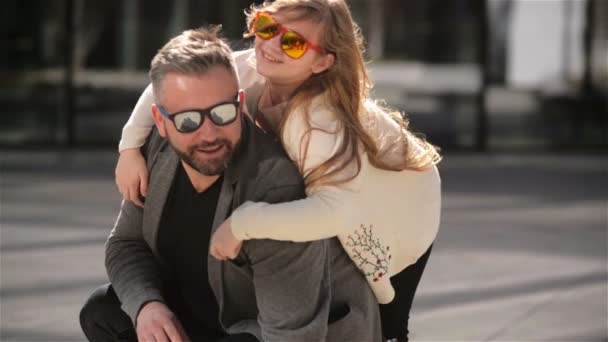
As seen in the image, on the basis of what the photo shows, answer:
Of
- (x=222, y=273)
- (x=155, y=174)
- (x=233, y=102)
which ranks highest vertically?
(x=233, y=102)

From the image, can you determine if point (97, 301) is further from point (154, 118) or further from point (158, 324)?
point (154, 118)

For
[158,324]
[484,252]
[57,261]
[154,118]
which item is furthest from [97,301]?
[484,252]

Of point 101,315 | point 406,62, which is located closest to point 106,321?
point 101,315

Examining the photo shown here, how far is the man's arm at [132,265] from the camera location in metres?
3.17

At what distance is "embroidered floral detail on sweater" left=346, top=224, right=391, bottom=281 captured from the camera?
3031 millimetres

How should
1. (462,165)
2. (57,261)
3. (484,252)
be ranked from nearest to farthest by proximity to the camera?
1. (57,261)
2. (484,252)
3. (462,165)

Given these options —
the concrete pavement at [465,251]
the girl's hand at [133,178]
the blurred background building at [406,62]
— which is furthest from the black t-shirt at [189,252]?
the blurred background building at [406,62]

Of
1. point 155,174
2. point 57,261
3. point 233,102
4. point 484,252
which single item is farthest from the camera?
point 484,252

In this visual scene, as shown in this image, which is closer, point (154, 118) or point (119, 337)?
point (154, 118)

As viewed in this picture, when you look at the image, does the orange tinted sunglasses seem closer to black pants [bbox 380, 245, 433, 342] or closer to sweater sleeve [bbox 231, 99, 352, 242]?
sweater sleeve [bbox 231, 99, 352, 242]

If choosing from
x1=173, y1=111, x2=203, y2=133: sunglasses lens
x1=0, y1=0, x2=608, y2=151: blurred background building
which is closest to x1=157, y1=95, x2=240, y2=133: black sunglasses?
x1=173, y1=111, x2=203, y2=133: sunglasses lens

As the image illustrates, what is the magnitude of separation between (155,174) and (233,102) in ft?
1.28

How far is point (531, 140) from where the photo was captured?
12.4m

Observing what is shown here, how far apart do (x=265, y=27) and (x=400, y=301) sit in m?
0.81
